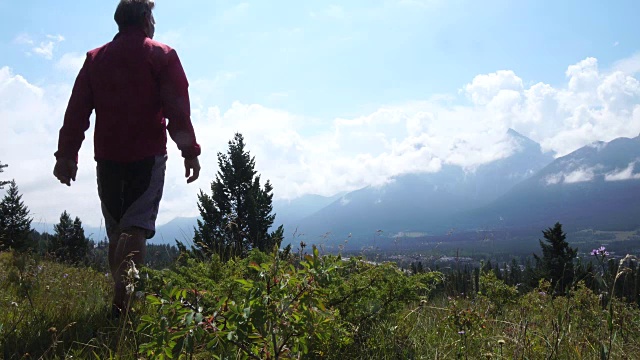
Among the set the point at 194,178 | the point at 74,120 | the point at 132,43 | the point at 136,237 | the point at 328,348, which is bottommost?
the point at 328,348

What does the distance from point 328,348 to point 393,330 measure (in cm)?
50

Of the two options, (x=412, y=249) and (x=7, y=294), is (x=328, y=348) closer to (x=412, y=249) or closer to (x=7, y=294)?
(x=7, y=294)

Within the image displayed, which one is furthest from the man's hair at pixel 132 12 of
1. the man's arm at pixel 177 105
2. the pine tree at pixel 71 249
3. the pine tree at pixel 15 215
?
the pine tree at pixel 15 215

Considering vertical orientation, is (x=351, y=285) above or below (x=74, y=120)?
below

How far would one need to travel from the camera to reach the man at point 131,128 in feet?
12.7

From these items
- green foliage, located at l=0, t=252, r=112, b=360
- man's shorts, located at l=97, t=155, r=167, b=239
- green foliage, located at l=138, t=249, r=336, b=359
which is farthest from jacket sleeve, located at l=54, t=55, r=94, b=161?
green foliage, located at l=138, t=249, r=336, b=359

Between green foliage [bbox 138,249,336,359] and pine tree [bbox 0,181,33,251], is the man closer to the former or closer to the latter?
green foliage [bbox 138,249,336,359]

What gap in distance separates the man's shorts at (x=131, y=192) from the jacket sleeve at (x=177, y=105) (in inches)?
10.1

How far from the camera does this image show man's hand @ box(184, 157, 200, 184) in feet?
13.4

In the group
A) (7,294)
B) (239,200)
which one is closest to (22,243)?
(239,200)

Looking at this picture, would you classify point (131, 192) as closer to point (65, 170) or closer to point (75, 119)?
point (65, 170)

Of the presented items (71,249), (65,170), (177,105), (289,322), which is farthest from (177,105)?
(71,249)

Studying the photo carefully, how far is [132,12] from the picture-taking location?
4.19 metres

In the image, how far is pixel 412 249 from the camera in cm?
625
